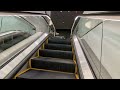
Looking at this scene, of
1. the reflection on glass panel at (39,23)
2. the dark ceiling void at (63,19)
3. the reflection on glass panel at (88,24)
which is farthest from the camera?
the dark ceiling void at (63,19)

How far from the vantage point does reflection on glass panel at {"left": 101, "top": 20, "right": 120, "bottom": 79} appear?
7.88 ft

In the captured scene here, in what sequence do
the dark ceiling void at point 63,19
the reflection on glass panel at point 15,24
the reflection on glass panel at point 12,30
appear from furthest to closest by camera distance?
the dark ceiling void at point 63,19
the reflection on glass panel at point 15,24
the reflection on glass panel at point 12,30

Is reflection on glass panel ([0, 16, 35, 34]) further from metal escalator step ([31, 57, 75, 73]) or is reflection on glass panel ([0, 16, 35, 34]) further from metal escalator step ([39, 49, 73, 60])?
metal escalator step ([31, 57, 75, 73])

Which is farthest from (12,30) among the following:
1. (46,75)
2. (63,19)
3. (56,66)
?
(63,19)

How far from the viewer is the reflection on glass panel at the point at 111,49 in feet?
7.88

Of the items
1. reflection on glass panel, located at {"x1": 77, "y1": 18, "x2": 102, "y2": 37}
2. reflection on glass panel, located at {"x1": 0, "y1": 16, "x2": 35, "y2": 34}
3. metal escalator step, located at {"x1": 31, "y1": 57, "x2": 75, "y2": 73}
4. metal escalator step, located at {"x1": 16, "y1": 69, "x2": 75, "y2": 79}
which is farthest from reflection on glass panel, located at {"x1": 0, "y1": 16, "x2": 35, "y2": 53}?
reflection on glass panel, located at {"x1": 77, "y1": 18, "x2": 102, "y2": 37}

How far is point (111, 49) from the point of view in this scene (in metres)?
2.70

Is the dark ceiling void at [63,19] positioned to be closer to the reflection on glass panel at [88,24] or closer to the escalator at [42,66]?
the reflection on glass panel at [88,24]

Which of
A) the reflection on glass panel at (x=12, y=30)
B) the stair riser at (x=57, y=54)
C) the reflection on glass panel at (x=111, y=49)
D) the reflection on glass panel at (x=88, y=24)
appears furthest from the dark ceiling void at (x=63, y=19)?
the reflection on glass panel at (x=111, y=49)

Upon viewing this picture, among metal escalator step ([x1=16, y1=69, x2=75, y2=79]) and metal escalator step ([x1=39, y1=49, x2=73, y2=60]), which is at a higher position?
metal escalator step ([x1=39, y1=49, x2=73, y2=60])

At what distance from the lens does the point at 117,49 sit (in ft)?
8.15

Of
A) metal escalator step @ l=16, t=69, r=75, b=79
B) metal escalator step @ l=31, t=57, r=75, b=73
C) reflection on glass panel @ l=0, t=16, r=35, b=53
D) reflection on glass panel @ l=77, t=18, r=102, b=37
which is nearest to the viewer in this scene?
metal escalator step @ l=16, t=69, r=75, b=79

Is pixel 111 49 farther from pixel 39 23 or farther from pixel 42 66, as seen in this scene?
pixel 39 23

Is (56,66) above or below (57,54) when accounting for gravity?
below
